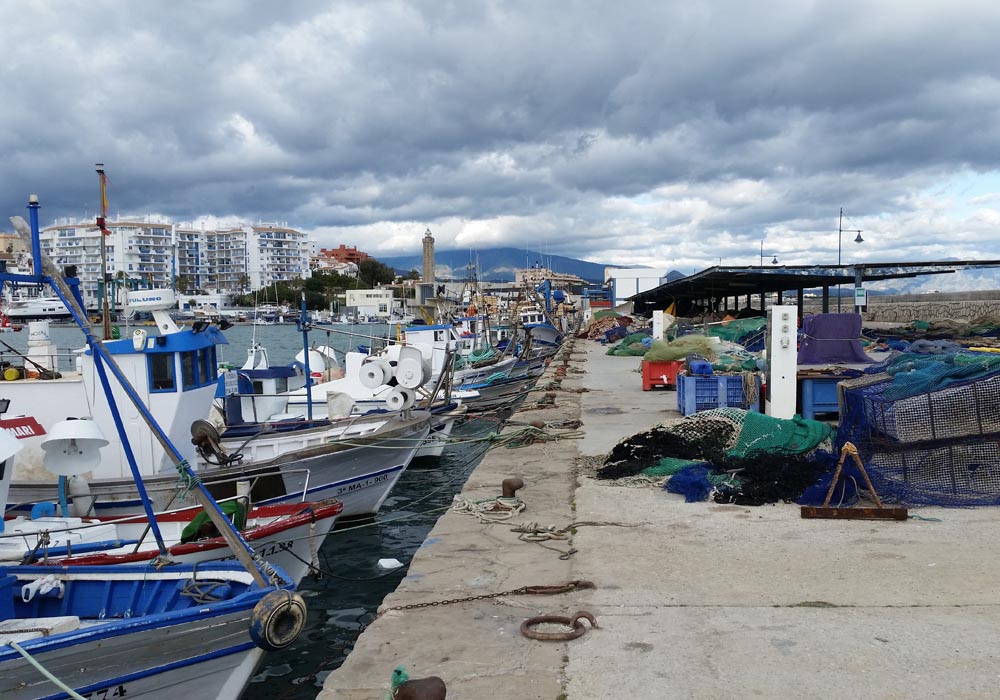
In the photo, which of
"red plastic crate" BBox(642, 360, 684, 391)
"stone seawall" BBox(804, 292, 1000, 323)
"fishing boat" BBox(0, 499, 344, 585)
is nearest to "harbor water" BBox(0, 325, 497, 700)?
"fishing boat" BBox(0, 499, 344, 585)

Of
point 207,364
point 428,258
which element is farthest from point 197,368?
point 428,258

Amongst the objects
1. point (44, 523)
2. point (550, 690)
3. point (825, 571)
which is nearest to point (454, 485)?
point (44, 523)

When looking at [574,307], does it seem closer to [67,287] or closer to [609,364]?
[609,364]

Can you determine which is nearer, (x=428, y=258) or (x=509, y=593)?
(x=509, y=593)

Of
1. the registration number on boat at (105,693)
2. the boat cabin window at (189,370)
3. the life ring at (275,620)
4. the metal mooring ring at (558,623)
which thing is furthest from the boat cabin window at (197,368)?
the metal mooring ring at (558,623)

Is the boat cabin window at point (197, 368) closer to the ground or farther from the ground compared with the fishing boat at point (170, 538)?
farther from the ground

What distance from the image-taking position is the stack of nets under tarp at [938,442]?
7.25 meters

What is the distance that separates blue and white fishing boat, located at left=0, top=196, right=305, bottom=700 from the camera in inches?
188

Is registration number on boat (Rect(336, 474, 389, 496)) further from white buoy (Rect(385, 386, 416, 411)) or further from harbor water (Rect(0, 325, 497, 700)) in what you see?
white buoy (Rect(385, 386, 416, 411))

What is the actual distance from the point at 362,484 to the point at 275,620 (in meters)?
6.58

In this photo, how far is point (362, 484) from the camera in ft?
37.3

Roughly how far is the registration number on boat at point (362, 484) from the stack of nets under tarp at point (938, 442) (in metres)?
6.54

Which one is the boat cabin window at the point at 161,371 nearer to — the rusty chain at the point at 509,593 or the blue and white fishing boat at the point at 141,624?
the blue and white fishing boat at the point at 141,624

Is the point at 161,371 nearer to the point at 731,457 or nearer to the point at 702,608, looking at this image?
the point at 731,457
